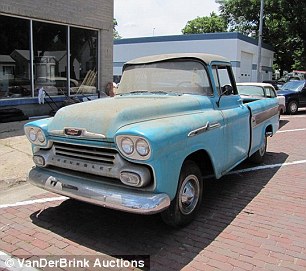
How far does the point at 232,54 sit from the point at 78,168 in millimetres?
22581

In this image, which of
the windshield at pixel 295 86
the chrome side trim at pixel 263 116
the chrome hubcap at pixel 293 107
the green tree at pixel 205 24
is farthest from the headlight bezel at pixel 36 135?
the green tree at pixel 205 24

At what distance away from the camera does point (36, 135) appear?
4434 mm

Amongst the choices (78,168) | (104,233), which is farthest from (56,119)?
(104,233)

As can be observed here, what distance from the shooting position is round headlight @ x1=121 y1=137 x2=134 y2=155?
3568mm

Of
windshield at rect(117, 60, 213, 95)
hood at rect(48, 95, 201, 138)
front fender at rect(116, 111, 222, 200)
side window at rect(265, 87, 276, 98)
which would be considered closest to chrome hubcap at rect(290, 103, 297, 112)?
side window at rect(265, 87, 276, 98)

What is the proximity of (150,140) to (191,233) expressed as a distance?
133cm

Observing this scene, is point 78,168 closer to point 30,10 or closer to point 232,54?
point 30,10

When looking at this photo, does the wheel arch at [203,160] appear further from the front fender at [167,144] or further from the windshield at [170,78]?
the windshield at [170,78]

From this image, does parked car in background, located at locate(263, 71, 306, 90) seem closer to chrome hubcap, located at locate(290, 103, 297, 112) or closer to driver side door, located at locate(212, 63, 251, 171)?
chrome hubcap, located at locate(290, 103, 297, 112)

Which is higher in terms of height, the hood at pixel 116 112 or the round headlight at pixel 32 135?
the hood at pixel 116 112

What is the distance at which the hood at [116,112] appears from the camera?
12.6ft

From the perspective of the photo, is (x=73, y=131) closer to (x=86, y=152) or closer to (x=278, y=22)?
(x=86, y=152)

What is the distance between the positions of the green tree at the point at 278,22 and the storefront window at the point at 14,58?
24713 millimetres

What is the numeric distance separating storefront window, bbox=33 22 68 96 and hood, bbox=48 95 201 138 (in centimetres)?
701
